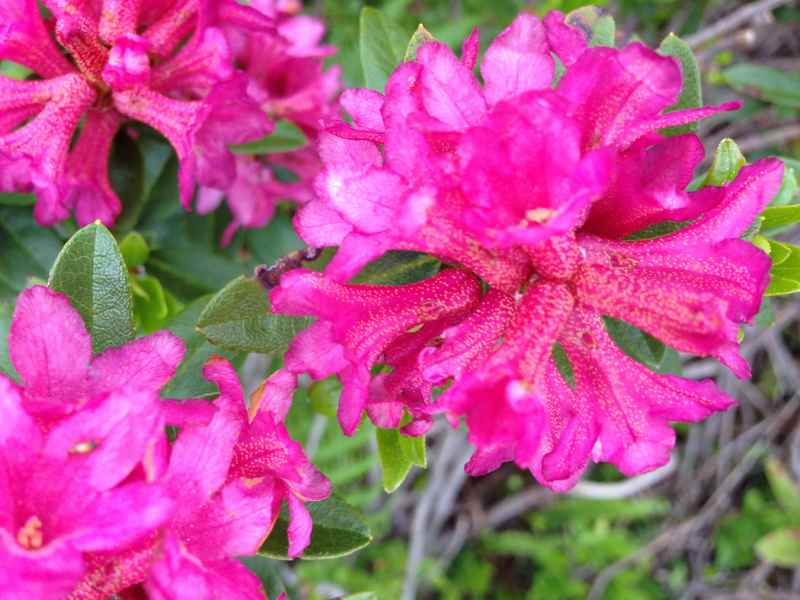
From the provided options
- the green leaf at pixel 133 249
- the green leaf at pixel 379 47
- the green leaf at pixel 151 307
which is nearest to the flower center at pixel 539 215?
the green leaf at pixel 379 47

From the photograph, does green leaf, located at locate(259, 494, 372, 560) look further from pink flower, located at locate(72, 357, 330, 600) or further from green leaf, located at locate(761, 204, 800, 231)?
green leaf, located at locate(761, 204, 800, 231)

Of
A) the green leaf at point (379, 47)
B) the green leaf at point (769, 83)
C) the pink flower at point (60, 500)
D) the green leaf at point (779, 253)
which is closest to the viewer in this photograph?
the pink flower at point (60, 500)

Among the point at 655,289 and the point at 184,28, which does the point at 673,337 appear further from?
the point at 184,28

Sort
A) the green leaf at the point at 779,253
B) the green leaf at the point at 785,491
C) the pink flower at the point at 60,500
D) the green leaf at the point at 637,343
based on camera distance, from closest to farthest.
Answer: the pink flower at the point at 60,500 → the green leaf at the point at 779,253 → the green leaf at the point at 637,343 → the green leaf at the point at 785,491

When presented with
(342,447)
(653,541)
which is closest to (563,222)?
(342,447)

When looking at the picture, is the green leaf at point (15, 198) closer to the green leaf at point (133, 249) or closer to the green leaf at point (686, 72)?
the green leaf at point (133, 249)

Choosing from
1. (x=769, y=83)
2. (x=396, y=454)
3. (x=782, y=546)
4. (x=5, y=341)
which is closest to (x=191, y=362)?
(x=5, y=341)

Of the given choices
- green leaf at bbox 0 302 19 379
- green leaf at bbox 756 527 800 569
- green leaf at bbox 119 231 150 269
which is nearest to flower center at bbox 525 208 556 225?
green leaf at bbox 0 302 19 379
